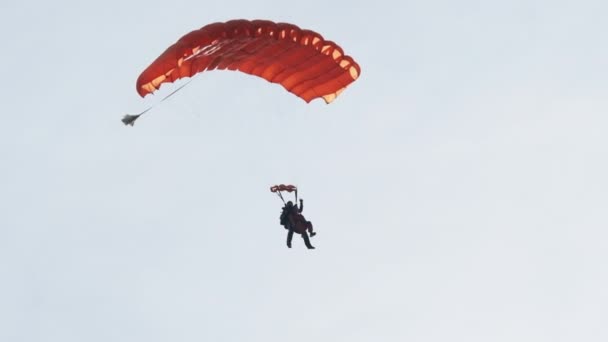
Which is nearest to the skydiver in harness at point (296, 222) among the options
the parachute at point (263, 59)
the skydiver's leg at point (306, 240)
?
the skydiver's leg at point (306, 240)

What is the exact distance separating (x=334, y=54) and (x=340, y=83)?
4.93 feet

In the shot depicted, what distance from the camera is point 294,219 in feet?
140

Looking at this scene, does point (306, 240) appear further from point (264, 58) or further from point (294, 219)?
point (264, 58)

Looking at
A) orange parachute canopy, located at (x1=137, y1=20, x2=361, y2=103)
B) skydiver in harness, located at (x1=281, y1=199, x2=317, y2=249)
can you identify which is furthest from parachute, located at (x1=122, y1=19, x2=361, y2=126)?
skydiver in harness, located at (x1=281, y1=199, x2=317, y2=249)

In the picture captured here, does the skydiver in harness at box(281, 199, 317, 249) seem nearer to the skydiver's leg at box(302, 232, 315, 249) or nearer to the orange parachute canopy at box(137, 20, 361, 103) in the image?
the skydiver's leg at box(302, 232, 315, 249)

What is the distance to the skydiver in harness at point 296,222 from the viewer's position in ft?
140

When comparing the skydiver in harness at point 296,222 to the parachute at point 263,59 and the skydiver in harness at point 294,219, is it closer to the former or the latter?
the skydiver in harness at point 294,219

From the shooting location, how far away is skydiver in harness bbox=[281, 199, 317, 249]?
1683 inches

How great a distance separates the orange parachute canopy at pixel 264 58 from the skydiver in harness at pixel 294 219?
2.48 m

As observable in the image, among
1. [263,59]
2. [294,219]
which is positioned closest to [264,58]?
[263,59]

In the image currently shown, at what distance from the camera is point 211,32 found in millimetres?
39656

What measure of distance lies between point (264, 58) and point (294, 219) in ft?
13.9

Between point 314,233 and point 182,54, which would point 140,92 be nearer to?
point 182,54

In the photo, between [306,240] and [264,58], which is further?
[306,240]
